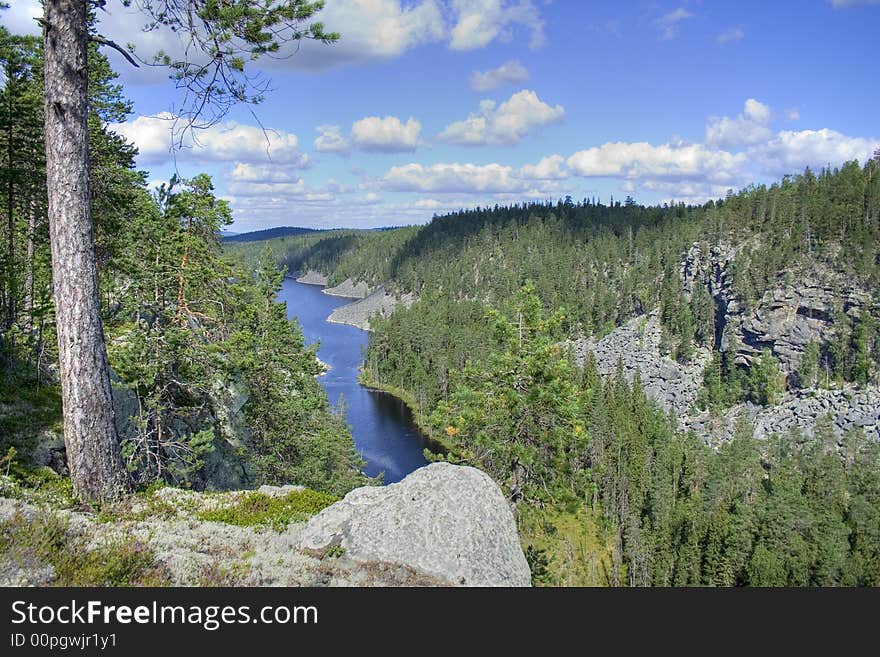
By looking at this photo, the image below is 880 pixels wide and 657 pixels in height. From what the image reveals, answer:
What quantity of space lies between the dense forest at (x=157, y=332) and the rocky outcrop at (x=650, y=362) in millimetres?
83452

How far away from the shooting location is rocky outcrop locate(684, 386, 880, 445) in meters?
85.6

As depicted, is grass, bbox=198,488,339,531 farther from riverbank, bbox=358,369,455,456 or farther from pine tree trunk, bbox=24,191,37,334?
riverbank, bbox=358,369,455,456

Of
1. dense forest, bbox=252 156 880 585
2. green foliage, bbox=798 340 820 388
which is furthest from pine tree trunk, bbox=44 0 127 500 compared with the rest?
green foliage, bbox=798 340 820 388

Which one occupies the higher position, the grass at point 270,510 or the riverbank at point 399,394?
the grass at point 270,510

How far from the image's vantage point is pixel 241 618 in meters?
5.76

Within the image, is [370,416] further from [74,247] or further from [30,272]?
[74,247]

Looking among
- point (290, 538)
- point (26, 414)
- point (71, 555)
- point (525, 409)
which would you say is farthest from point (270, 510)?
point (525, 409)

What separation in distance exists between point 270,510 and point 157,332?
767 cm

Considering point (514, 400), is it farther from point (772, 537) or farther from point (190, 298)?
point (772, 537)

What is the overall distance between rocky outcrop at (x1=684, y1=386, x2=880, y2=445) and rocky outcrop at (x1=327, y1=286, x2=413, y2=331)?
317ft

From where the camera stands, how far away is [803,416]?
90875 mm

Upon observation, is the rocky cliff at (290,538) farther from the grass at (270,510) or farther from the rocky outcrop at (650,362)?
the rocky outcrop at (650,362)

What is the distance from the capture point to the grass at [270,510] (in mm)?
8531

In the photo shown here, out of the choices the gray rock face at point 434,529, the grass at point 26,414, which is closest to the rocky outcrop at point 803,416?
the gray rock face at point 434,529
